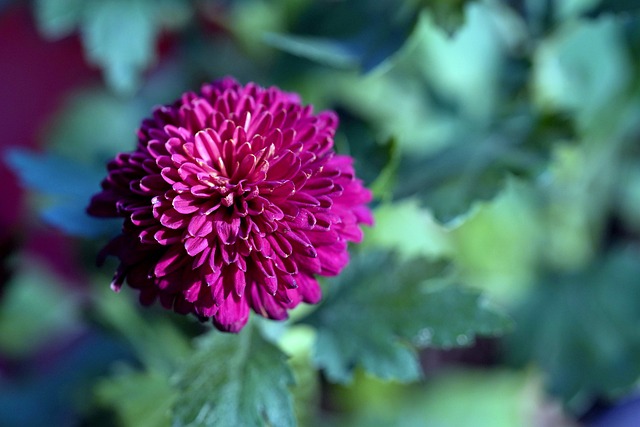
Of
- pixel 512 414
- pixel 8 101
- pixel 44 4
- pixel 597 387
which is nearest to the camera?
pixel 44 4

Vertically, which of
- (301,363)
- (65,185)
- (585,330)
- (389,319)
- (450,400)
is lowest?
(450,400)

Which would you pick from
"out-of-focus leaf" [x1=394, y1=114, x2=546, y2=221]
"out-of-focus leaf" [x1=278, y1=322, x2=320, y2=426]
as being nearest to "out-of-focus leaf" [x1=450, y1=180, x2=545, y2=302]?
"out-of-focus leaf" [x1=394, y1=114, x2=546, y2=221]

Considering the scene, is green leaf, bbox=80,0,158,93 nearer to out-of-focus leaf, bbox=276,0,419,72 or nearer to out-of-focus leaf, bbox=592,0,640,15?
out-of-focus leaf, bbox=276,0,419,72

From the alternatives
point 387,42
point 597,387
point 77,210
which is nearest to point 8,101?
point 77,210

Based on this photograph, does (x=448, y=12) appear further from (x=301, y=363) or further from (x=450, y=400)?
(x=450, y=400)

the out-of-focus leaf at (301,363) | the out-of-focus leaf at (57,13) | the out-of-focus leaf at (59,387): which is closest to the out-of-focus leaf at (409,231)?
the out-of-focus leaf at (301,363)

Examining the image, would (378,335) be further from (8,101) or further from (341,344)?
(8,101)

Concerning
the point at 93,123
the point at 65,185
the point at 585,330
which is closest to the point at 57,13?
the point at 65,185
